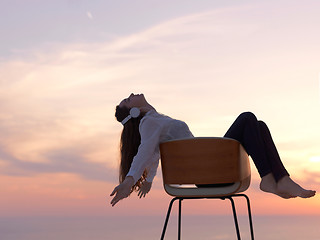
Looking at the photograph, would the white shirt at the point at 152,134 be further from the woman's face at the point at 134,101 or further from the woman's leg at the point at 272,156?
the woman's leg at the point at 272,156

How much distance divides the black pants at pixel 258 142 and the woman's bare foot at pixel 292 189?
4 cm

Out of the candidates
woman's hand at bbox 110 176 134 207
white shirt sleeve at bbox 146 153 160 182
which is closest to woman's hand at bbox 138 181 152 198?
white shirt sleeve at bbox 146 153 160 182

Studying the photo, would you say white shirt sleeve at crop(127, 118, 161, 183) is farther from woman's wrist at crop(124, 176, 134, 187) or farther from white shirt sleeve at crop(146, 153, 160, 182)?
white shirt sleeve at crop(146, 153, 160, 182)

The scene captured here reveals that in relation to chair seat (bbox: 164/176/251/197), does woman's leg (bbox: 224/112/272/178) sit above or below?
above

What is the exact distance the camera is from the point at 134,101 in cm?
558

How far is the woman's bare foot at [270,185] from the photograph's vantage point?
4.78 meters

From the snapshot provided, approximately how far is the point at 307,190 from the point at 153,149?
51.0 inches

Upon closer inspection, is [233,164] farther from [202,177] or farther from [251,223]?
[251,223]

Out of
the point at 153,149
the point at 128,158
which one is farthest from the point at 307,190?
the point at 128,158

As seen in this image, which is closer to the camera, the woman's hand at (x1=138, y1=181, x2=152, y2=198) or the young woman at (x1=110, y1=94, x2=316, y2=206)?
the young woman at (x1=110, y1=94, x2=316, y2=206)

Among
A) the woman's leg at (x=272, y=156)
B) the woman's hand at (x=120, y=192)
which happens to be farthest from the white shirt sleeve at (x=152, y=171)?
the woman's leg at (x=272, y=156)

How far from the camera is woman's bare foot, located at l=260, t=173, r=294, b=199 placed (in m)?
4.78

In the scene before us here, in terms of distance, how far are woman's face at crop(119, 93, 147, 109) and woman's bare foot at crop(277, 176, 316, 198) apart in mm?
1540

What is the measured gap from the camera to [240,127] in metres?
4.98
